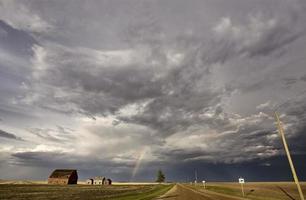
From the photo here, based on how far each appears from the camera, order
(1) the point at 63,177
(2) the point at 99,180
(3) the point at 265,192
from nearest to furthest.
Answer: (3) the point at 265,192
(1) the point at 63,177
(2) the point at 99,180

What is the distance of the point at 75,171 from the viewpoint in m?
152

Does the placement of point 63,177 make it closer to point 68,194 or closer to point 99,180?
point 99,180

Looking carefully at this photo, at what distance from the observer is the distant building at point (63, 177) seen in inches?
5578

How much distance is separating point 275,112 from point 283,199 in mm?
21249

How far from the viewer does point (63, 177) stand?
143125mm

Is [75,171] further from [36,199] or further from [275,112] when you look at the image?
[275,112]

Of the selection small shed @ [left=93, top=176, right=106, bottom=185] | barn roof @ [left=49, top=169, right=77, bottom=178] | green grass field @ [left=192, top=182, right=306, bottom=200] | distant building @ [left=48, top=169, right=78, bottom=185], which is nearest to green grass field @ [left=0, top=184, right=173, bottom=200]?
green grass field @ [left=192, top=182, right=306, bottom=200]

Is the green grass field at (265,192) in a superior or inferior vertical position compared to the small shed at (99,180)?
inferior

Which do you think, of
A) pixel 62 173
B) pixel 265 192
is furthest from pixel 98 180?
pixel 265 192

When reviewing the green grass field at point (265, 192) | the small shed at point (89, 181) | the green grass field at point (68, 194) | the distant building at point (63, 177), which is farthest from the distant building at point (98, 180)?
the green grass field at point (68, 194)

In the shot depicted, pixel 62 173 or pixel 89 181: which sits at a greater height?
pixel 89 181

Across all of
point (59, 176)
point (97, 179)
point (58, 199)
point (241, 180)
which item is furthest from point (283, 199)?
point (97, 179)

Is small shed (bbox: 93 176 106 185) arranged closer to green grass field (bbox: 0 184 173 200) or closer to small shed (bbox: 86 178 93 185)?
small shed (bbox: 86 178 93 185)

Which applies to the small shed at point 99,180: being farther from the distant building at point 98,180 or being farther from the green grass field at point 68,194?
the green grass field at point 68,194
